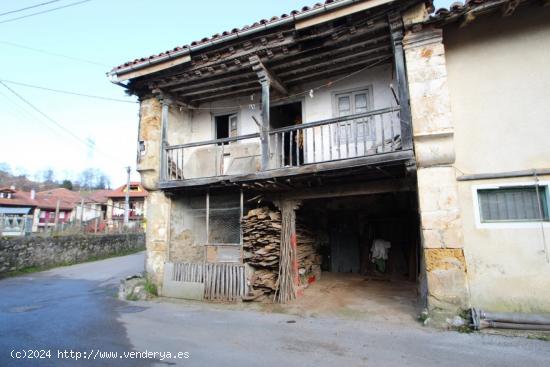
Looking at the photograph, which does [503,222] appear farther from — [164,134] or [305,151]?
[164,134]

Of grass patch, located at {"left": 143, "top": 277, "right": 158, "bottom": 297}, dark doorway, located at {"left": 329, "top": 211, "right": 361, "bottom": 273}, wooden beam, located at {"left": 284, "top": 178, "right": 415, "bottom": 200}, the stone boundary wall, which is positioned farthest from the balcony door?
the stone boundary wall

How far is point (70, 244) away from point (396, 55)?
19.3m

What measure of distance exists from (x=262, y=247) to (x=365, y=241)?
193 inches

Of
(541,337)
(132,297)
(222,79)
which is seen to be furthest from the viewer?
(132,297)

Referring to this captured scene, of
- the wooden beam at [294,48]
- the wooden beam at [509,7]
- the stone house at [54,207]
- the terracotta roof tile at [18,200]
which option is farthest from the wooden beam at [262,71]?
the terracotta roof tile at [18,200]

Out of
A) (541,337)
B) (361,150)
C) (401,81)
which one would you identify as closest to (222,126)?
(361,150)

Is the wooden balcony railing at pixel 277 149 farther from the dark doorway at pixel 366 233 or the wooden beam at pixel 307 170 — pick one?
the dark doorway at pixel 366 233

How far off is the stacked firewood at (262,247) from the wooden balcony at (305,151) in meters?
1.24

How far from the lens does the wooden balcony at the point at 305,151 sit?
19.9ft

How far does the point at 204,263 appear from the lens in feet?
26.6

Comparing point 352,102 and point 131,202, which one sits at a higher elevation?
point 131,202

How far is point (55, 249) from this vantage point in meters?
16.5

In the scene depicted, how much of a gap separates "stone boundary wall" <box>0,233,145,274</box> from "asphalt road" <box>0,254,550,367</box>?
811 cm

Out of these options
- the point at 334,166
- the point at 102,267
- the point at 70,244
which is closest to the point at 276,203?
the point at 334,166
